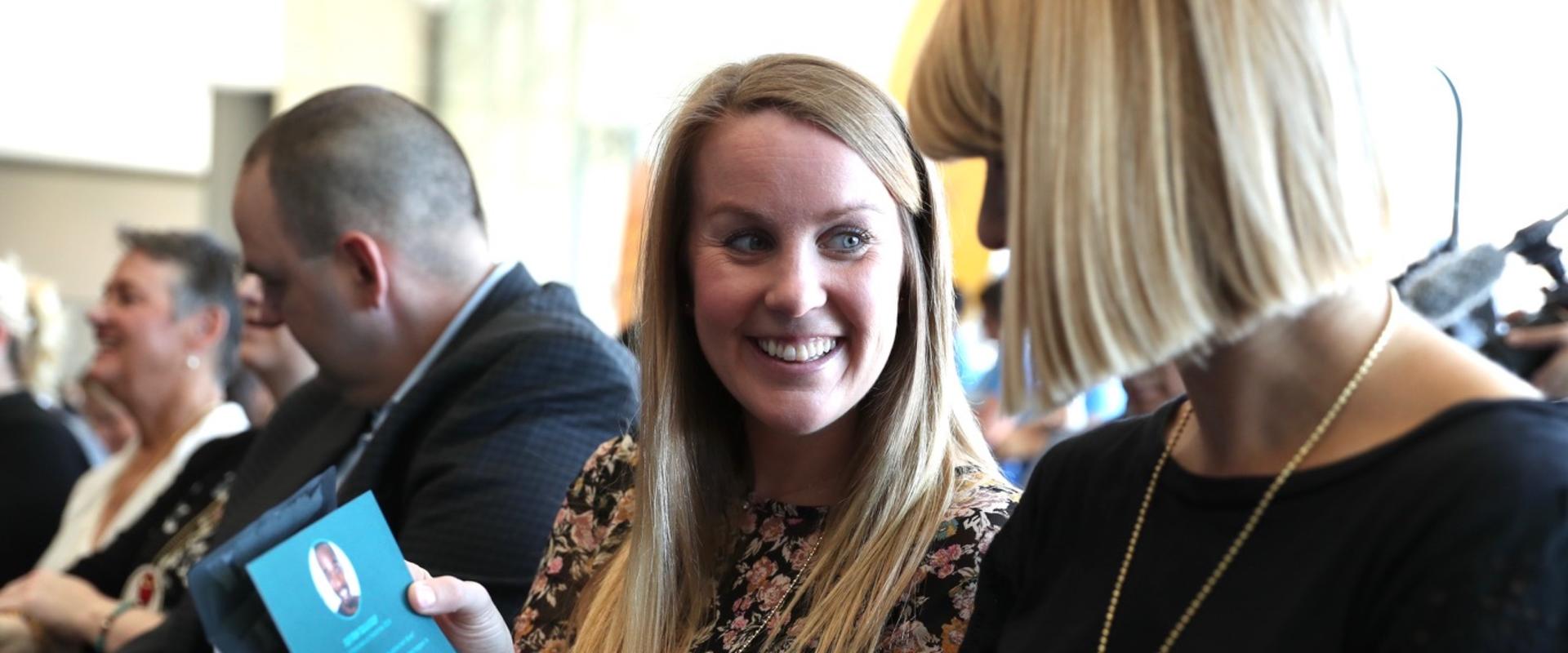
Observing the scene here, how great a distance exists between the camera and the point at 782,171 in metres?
1.62

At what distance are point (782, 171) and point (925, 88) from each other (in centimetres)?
60

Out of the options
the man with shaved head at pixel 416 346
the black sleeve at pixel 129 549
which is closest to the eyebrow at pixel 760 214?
the man with shaved head at pixel 416 346

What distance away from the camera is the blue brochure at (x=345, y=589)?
1.37 meters

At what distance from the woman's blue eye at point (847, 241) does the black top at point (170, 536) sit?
1.75 meters

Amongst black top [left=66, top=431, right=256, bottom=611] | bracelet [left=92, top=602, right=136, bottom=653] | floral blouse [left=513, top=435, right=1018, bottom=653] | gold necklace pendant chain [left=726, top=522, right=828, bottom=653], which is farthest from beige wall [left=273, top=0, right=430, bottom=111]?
gold necklace pendant chain [left=726, top=522, right=828, bottom=653]

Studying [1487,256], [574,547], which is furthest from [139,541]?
A: [1487,256]

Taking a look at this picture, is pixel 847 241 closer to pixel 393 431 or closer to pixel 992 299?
pixel 393 431

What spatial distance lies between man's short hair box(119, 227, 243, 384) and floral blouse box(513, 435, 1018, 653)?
2.25 meters

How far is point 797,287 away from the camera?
5.18 feet

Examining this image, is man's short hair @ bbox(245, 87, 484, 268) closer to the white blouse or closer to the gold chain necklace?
the white blouse

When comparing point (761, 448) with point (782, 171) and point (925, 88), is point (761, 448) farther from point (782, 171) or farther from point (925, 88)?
point (925, 88)

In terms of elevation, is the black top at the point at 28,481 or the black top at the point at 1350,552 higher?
the black top at the point at 1350,552

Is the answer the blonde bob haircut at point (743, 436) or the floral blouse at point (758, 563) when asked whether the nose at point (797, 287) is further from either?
the floral blouse at point (758, 563)

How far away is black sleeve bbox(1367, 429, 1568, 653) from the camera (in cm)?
80
